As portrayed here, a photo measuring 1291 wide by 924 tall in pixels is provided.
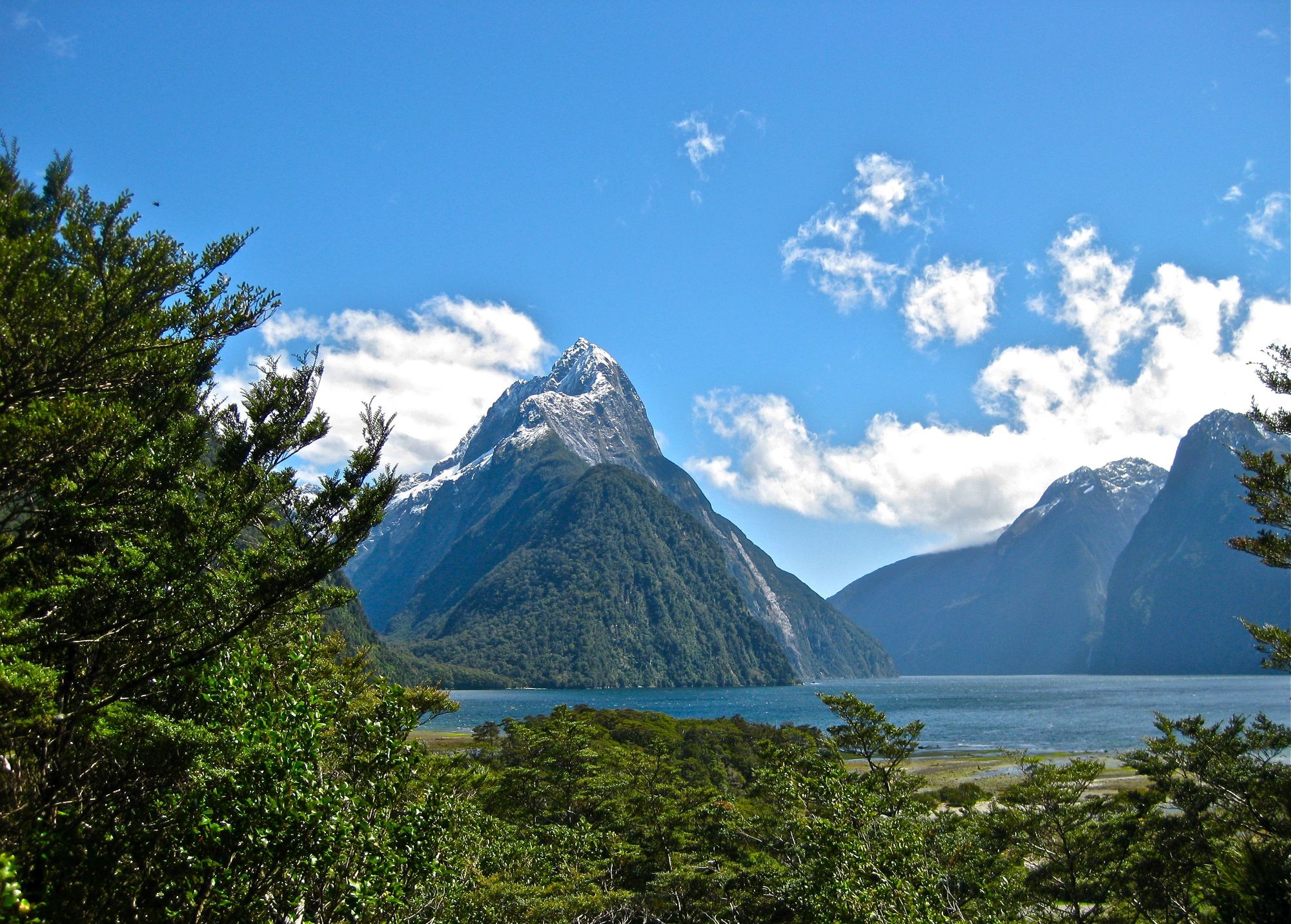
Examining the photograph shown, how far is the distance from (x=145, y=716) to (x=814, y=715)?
93.4 meters

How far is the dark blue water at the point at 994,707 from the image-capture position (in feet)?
210

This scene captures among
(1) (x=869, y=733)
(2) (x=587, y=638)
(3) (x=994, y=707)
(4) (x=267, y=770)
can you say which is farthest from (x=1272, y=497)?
(2) (x=587, y=638)

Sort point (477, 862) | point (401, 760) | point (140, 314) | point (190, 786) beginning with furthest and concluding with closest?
1. point (477, 862)
2. point (140, 314)
3. point (190, 786)
4. point (401, 760)

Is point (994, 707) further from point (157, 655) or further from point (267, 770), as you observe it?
point (267, 770)

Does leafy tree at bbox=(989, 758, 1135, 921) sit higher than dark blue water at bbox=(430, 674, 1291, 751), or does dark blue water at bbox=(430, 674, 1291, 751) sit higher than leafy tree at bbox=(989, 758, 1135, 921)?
leafy tree at bbox=(989, 758, 1135, 921)

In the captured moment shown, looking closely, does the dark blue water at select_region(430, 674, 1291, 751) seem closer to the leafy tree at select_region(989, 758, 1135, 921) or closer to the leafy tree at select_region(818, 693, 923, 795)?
the leafy tree at select_region(818, 693, 923, 795)

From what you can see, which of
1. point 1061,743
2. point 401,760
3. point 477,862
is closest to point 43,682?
point 401,760

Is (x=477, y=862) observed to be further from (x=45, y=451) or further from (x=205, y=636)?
(x=45, y=451)

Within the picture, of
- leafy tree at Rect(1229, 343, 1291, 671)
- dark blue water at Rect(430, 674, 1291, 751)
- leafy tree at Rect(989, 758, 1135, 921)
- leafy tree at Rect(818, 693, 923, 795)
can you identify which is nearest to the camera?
leafy tree at Rect(1229, 343, 1291, 671)

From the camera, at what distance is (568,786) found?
19250 millimetres

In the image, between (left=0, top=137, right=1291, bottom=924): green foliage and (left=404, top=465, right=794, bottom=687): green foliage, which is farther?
(left=404, top=465, right=794, bottom=687): green foliage

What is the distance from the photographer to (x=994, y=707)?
349ft

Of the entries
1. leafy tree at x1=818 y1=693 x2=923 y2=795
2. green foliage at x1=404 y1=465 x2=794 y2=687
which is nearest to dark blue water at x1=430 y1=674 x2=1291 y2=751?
green foliage at x1=404 y1=465 x2=794 y2=687

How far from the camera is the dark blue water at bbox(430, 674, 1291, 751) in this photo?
210 ft
